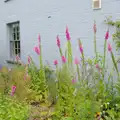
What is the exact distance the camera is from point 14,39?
11.4 meters

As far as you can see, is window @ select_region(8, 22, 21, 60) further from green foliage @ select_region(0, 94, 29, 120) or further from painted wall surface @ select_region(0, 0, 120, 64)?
green foliage @ select_region(0, 94, 29, 120)

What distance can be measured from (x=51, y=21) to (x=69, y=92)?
422 cm

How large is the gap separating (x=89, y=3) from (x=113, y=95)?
7.53ft

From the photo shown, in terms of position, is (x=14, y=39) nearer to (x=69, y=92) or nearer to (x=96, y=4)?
(x=96, y=4)

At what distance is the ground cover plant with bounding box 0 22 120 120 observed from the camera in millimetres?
4516

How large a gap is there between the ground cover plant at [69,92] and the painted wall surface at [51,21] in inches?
28.6

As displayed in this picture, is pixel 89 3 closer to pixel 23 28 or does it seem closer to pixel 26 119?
pixel 26 119

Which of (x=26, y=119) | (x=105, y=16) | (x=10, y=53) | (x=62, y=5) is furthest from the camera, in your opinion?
(x=10, y=53)

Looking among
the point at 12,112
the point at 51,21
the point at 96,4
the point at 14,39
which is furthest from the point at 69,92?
the point at 14,39

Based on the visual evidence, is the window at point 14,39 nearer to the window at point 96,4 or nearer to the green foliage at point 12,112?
the window at point 96,4

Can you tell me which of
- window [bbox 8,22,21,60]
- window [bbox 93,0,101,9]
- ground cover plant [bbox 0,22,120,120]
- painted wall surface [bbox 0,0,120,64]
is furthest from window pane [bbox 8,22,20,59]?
window [bbox 93,0,101,9]

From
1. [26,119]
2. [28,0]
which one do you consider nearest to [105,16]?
[26,119]

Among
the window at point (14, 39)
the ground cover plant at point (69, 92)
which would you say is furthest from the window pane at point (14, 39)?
the ground cover plant at point (69, 92)

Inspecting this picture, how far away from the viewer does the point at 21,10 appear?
33.9ft
